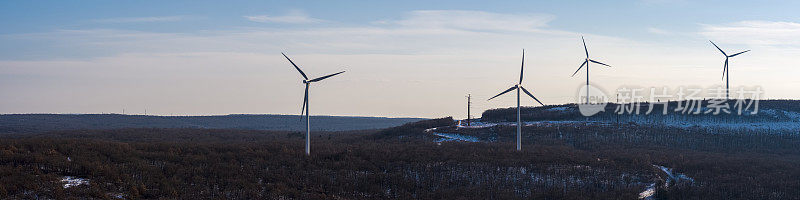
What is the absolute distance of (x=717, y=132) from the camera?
65.2m

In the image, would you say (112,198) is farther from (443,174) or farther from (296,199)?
(443,174)

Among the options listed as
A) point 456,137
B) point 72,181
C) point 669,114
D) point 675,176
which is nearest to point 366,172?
point 72,181

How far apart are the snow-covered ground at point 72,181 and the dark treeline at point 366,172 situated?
0.31m

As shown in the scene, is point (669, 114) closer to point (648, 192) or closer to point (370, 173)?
point (648, 192)

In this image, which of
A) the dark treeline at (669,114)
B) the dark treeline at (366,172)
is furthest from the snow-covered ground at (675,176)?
the dark treeline at (669,114)

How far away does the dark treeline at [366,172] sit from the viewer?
27969 mm

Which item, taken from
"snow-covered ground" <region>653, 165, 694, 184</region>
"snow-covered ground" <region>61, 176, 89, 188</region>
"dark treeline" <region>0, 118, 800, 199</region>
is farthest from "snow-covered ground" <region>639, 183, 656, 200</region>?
"snow-covered ground" <region>61, 176, 89, 188</region>

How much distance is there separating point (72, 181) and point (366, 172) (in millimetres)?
14824

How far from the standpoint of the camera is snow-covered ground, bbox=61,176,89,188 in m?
26.5

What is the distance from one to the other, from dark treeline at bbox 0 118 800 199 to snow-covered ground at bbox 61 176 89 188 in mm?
306

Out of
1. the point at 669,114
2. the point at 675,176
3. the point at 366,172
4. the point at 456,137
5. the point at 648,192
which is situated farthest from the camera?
the point at 669,114

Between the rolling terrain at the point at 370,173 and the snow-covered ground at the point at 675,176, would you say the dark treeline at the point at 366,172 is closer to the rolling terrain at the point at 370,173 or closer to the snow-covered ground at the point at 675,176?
the rolling terrain at the point at 370,173

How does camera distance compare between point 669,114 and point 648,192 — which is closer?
point 648,192

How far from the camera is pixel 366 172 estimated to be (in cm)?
3566
